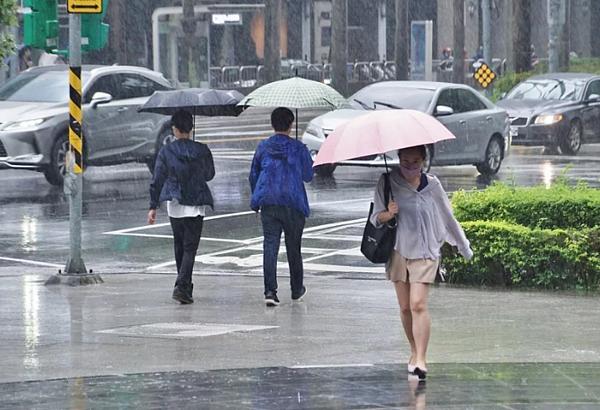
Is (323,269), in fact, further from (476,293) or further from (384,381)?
(384,381)

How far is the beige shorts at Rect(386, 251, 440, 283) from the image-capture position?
820 cm

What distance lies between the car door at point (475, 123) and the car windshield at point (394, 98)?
0.88 meters

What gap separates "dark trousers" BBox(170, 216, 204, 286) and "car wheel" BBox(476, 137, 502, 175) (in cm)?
1322

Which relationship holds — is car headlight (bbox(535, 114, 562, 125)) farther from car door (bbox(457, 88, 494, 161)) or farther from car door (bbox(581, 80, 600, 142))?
car door (bbox(457, 88, 494, 161))

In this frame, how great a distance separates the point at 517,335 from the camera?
9.66m

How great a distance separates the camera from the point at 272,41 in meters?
51.2

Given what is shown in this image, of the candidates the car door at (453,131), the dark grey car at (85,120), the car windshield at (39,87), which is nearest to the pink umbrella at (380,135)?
the dark grey car at (85,120)

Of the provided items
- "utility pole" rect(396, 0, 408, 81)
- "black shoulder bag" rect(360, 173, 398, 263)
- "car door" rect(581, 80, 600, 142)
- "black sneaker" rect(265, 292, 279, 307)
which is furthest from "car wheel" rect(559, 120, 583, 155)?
"utility pole" rect(396, 0, 408, 81)

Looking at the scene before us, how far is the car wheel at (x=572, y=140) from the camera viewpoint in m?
28.9

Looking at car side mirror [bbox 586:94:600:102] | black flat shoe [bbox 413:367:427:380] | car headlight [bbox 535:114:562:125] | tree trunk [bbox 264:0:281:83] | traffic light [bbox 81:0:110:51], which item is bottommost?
black flat shoe [bbox 413:367:427:380]

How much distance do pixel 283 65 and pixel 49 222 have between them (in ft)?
138

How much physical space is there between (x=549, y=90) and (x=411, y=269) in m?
22.6

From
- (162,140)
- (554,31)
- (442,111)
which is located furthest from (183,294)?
(554,31)

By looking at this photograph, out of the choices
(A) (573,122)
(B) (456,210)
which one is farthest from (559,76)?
(B) (456,210)
